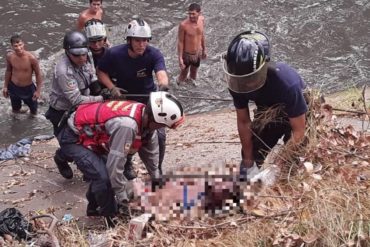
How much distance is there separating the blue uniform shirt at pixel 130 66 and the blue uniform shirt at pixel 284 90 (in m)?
1.81

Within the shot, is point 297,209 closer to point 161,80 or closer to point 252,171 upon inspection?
point 252,171

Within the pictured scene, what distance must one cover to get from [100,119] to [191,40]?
6.11 meters

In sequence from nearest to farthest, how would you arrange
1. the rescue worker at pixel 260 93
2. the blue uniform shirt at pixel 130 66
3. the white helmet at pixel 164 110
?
the rescue worker at pixel 260 93 → the white helmet at pixel 164 110 → the blue uniform shirt at pixel 130 66

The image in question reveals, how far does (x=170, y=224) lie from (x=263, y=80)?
4.43 feet

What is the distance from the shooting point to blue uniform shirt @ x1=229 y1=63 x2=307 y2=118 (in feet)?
14.7

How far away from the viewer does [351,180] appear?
13.1 ft

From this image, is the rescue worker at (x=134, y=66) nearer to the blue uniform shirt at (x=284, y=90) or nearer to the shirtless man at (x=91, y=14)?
the blue uniform shirt at (x=284, y=90)

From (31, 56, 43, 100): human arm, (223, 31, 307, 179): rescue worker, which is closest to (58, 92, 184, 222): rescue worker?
(223, 31, 307, 179): rescue worker

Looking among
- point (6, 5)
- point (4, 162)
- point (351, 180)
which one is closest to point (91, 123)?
point (351, 180)

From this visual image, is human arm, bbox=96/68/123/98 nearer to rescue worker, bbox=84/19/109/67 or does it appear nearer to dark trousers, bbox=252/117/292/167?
rescue worker, bbox=84/19/109/67

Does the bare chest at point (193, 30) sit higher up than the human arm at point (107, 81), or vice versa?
the human arm at point (107, 81)

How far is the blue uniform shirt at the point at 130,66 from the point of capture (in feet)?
20.5

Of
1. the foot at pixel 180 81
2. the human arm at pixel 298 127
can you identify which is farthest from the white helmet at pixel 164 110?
the foot at pixel 180 81

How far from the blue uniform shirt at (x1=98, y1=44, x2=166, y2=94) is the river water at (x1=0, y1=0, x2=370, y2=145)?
3.99 metres
